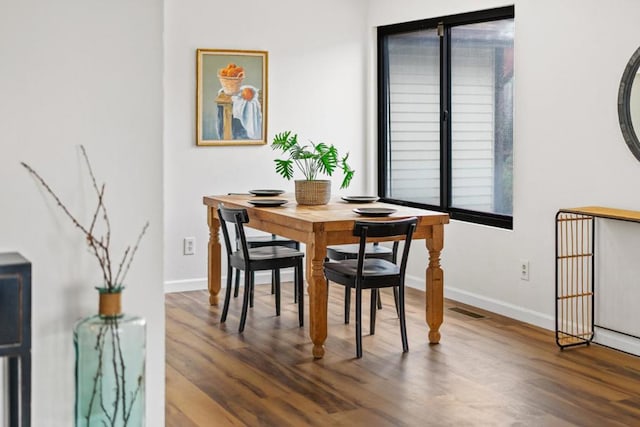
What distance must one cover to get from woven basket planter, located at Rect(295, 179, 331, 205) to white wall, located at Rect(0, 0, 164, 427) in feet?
8.33

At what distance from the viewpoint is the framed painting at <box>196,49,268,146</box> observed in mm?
6422

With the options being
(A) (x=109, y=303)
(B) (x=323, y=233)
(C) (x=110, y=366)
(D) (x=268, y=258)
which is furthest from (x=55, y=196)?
(D) (x=268, y=258)

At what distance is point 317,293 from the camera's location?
15.1ft

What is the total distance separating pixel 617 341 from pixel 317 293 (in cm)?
170

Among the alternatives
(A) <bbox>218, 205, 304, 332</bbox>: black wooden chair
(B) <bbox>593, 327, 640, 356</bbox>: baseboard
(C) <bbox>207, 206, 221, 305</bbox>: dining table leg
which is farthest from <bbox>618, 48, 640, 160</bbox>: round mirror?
(C) <bbox>207, 206, 221, 305</bbox>: dining table leg

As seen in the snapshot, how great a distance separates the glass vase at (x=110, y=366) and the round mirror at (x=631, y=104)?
307cm

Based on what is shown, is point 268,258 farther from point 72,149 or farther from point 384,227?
point 72,149

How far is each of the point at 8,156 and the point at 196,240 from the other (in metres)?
3.87

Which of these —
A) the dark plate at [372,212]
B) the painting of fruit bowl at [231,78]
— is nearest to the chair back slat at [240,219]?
the dark plate at [372,212]

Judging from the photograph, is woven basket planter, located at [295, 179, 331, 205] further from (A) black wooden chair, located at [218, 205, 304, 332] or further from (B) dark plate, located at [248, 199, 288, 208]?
(A) black wooden chair, located at [218, 205, 304, 332]

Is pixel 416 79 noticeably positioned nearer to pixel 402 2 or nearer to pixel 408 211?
pixel 402 2

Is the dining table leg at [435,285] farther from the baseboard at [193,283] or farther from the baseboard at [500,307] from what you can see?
the baseboard at [193,283]

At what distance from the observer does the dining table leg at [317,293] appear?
4570 millimetres

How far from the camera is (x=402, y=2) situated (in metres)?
6.62
